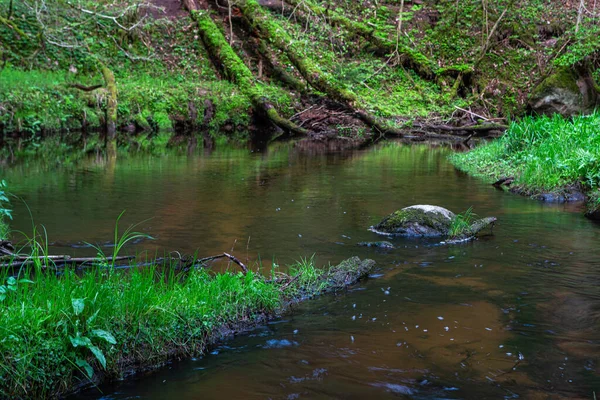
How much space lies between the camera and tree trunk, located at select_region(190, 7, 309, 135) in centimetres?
2308

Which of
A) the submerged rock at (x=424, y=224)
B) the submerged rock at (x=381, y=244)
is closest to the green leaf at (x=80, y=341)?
the submerged rock at (x=381, y=244)

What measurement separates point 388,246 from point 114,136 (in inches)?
602

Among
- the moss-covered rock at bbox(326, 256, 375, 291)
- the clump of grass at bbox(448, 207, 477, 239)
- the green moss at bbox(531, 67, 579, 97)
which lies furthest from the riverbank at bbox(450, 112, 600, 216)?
the green moss at bbox(531, 67, 579, 97)

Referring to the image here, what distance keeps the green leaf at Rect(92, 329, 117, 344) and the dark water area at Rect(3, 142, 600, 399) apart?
0.36 m

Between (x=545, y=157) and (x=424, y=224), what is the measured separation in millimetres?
4750

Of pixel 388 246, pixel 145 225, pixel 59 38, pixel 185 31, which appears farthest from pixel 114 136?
pixel 388 246

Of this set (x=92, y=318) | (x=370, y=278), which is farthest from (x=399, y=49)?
(x=92, y=318)

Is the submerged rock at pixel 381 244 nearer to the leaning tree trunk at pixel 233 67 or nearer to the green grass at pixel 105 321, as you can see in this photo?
the green grass at pixel 105 321

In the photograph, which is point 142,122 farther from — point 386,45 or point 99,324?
point 99,324

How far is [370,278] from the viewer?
234 inches

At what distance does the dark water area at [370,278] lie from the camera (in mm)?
3896

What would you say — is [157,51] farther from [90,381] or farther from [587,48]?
[90,381]

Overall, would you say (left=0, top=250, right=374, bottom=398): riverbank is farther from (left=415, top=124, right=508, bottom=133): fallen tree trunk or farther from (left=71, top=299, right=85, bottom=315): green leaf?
(left=415, top=124, right=508, bottom=133): fallen tree trunk

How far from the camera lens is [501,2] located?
2859cm
